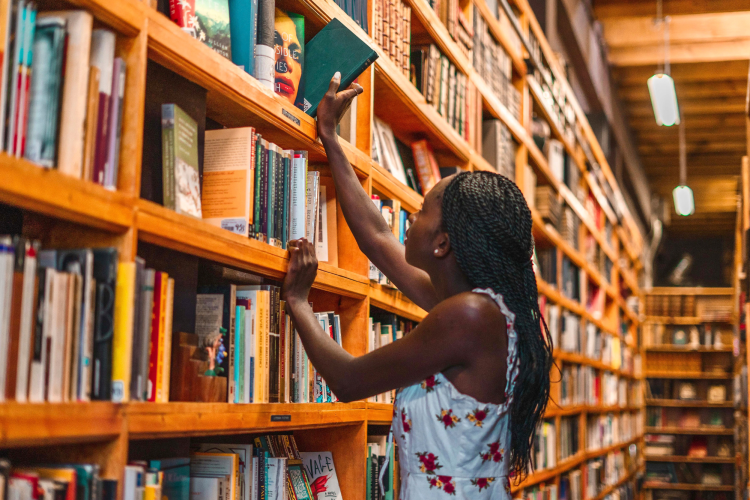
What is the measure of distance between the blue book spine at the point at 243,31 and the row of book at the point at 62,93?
0.53 m

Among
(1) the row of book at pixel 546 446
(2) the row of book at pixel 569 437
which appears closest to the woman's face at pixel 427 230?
(1) the row of book at pixel 546 446

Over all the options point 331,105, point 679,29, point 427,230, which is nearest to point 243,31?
point 331,105

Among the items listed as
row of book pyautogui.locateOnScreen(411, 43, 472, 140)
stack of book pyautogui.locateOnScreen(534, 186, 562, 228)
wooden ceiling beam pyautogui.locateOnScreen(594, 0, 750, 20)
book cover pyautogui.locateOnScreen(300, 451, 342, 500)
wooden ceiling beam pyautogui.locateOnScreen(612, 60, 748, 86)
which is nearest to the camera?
book cover pyautogui.locateOnScreen(300, 451, 342, 500)

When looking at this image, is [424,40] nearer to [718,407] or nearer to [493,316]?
[493,316]

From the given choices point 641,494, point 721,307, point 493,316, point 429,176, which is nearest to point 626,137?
point 721,307

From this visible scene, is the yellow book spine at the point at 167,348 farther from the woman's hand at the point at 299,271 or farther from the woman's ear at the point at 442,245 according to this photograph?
the woman's ear at the point at 442,245

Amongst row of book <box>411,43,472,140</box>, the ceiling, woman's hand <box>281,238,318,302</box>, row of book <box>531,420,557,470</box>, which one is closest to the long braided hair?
woman's hand <box>281,238,318,302</box>

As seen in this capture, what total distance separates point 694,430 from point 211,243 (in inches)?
383

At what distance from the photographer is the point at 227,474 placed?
175cm

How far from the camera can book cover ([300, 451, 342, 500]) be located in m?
2.29

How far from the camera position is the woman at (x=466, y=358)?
60.3 inches

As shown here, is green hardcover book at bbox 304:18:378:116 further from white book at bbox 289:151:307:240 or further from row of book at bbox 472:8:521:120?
row of book at bbox 472:8:521:120

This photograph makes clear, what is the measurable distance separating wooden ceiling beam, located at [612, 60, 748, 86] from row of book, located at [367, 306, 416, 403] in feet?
19.2

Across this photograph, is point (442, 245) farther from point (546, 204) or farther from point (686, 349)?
point (686, 349)
